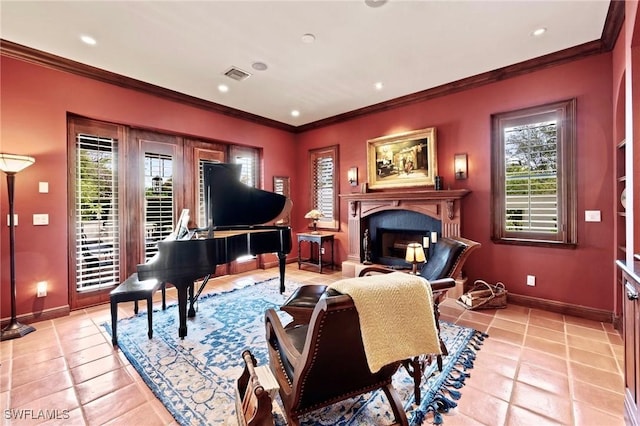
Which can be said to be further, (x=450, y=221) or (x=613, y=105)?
(x=450, y=221)

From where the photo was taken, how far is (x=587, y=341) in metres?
2.69

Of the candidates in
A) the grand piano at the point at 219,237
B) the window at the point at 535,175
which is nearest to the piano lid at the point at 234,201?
the grand piano at the point at 219,237

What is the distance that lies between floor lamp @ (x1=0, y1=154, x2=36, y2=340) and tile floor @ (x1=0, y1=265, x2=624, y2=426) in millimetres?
131

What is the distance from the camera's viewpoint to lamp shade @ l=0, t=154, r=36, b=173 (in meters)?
2.77

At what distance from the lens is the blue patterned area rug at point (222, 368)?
1.77 m

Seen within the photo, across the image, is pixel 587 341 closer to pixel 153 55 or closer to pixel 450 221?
pixel 450 221

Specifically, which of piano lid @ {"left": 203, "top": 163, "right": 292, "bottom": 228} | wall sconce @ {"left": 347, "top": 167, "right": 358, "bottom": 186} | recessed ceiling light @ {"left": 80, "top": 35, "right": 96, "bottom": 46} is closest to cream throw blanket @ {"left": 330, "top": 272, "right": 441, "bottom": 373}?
piano lid @ {"left": 203, "top": 163, "right": 292, "bottom": 228}

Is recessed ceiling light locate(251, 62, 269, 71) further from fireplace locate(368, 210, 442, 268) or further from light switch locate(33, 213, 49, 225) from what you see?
light switch locate(33, 213, 49, 225)

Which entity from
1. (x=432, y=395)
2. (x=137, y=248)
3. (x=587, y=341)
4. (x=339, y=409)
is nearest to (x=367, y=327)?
(x=339, y=409)

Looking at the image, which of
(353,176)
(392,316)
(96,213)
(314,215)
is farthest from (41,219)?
(353,176)

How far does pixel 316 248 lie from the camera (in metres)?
6.20

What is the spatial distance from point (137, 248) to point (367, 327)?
163 inches

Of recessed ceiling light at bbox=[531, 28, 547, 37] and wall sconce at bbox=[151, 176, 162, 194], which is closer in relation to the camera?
recessed ceiling light at bbox=[531, 28, 547, 37]

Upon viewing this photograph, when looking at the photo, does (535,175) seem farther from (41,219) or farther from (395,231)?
(41,219)
